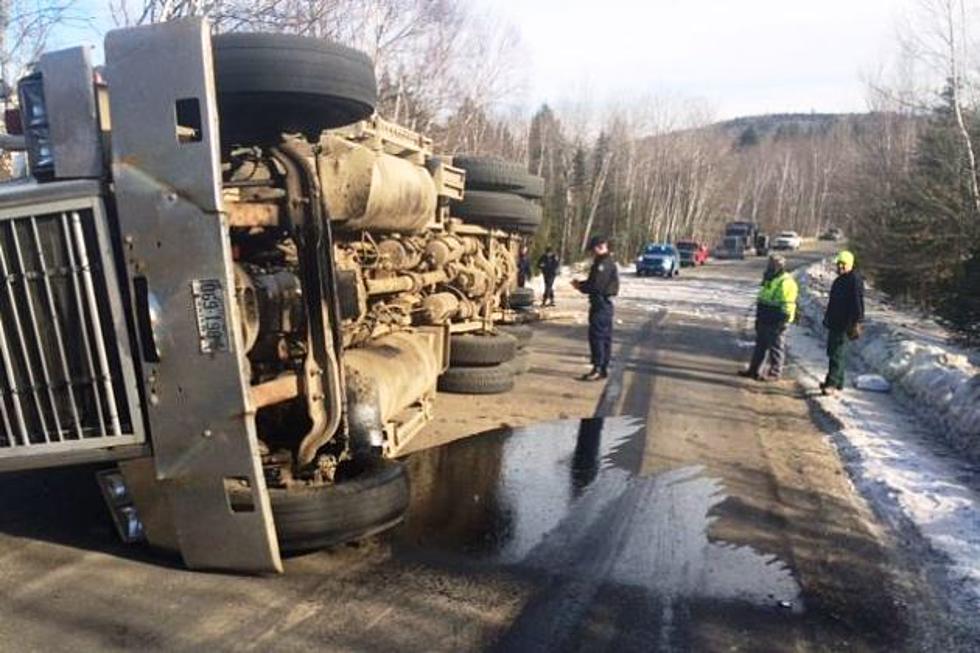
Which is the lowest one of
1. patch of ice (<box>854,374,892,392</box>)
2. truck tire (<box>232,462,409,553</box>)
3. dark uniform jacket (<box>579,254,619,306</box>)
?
patch of ice (<box>854,374,892,392</box>)

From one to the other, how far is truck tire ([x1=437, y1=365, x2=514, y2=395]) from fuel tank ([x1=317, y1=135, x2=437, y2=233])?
2.70m

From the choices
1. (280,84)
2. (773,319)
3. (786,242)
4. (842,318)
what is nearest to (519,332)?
(773,319)

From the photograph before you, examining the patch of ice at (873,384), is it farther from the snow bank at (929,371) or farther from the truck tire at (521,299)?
the truck tire at (521,299)

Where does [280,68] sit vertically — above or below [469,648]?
above

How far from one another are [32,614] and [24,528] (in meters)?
1.06

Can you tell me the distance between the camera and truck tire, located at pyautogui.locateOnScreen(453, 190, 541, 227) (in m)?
9.38

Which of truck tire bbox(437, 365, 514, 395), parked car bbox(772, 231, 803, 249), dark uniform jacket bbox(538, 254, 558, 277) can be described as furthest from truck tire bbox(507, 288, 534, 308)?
parked car bbox(772, 231, 803, 249)

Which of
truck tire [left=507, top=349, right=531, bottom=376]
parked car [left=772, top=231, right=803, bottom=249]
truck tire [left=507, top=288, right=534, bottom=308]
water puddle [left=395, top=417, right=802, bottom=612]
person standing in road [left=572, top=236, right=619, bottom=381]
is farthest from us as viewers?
parked car [left=772, top=231, right=803, bottom=249]

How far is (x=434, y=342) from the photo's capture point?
24.4 ft

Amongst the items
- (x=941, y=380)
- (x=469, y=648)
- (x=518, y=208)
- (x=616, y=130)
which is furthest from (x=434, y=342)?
(x=616, y=130)

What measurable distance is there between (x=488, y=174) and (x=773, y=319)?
12.3 feet

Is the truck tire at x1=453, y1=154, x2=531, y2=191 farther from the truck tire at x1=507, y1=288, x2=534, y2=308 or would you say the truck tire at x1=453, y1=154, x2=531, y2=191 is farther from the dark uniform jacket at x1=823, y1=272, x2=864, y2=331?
the dark uniform jacket at x1=823, y1=272, x2=864, y2=331

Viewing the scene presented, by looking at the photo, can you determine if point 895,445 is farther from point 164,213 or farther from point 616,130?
point 616,130

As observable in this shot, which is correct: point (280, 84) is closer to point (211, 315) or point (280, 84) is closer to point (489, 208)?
point (211, 315)
